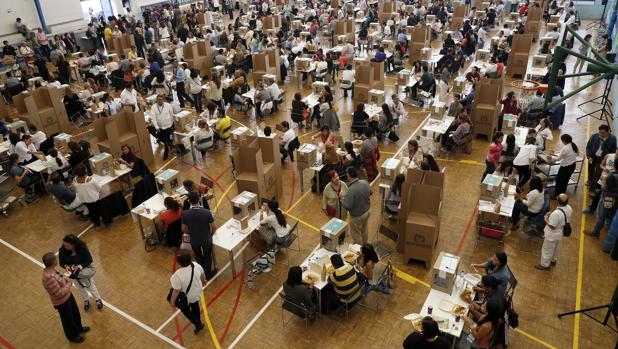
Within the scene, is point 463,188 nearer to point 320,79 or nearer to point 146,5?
point 320,79

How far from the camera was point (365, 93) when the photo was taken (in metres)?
15.8

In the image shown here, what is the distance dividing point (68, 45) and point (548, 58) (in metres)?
23.0

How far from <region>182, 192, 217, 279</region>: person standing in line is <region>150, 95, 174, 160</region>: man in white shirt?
5294 millimetres

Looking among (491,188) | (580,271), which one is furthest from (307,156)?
(580,271)

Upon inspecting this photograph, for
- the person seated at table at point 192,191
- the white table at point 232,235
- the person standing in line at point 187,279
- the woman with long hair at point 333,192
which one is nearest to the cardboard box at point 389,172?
the woman with long hair at point 333,192

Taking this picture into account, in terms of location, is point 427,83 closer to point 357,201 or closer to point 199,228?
point 357,201

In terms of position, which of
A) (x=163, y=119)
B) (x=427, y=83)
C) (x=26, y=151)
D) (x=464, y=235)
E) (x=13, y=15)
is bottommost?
(x=464, y=235)

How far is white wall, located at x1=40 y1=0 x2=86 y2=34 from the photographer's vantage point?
85.9 ft

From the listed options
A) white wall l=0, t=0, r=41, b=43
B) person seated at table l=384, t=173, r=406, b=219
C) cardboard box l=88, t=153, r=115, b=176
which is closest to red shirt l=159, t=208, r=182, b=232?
cardboard box l=88, t=153, r=115, b=176

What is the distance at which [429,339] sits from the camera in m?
5.68

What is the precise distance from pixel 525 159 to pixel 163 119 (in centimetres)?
935

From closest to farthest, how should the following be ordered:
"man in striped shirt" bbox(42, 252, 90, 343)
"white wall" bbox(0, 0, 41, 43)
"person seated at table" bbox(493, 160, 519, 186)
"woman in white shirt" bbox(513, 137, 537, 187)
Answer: "man in striped shirt" bbox(42, 252, 90, 343)
"person seated at table" bbox(493, 160, 519, 186)
"woman in white shirt" bbox(513, 137, 537, 187)
"white wall" bbox(0, 0, 41, 43)

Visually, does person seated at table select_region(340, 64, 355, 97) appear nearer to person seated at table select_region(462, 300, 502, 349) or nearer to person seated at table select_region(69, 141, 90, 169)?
person seated at table select_region(69, 141, 90, 169)

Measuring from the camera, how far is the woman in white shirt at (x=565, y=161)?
10008 millimetres
